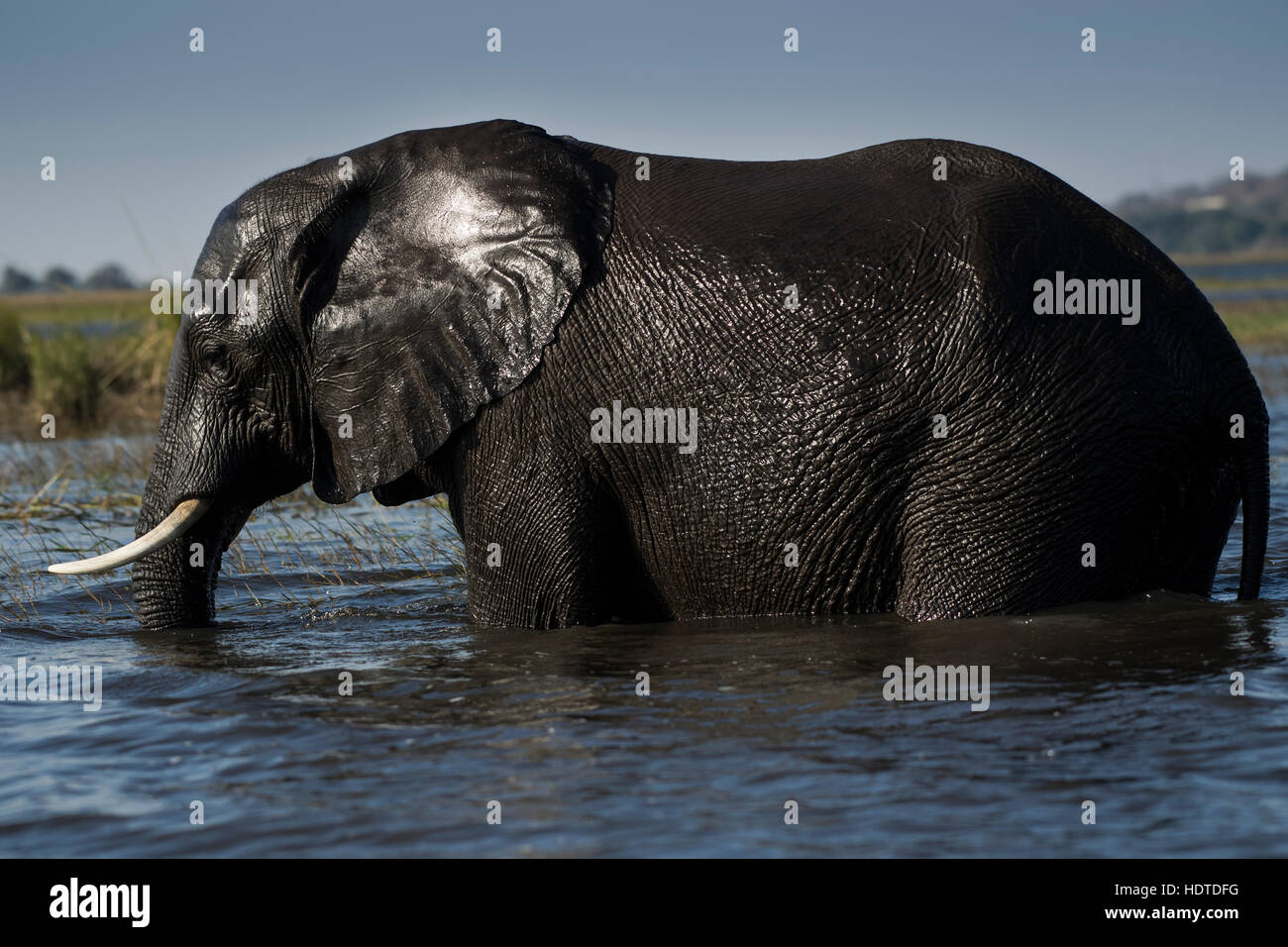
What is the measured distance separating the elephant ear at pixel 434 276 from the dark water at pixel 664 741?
0.97 meters

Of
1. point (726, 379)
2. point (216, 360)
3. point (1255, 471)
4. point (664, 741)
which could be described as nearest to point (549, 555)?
point (726, 379)

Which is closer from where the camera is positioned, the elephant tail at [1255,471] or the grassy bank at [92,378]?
the elephant tail at [1255,471]

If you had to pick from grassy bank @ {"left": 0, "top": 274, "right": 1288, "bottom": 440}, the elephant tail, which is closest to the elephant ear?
the elephant tail

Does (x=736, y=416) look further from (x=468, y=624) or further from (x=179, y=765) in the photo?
(x=179, y=765)

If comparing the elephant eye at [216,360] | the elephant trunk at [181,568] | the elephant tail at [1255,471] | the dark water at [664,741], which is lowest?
the dark water at [664,741]

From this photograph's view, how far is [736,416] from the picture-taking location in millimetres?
6215

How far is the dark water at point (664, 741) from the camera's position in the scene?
175 inches

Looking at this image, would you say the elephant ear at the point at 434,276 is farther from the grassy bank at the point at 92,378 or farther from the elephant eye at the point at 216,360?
the grassy bank at the point at 92,378

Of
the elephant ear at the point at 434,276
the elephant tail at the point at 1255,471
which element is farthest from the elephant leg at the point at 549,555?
the elephant tail at the point at 1255,471

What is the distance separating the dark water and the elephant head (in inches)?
31.9

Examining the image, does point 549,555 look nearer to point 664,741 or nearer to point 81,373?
point 664,741

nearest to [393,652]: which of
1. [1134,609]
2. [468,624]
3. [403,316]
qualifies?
[468,624]

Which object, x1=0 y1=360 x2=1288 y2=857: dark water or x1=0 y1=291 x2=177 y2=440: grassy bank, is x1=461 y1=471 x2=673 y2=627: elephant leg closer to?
x1=0 y1=360 x2=1288 y2=857: dark water
